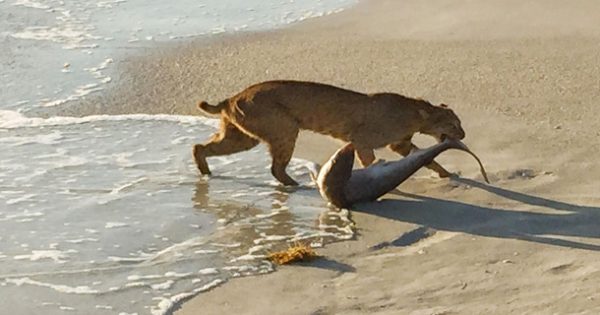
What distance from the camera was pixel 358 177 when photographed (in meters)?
8.25

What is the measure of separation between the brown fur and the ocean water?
255mm

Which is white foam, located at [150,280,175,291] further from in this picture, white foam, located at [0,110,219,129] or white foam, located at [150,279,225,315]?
white foam, located at [0,110,219,129]

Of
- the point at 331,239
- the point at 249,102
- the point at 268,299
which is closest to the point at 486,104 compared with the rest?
the point at 249,102

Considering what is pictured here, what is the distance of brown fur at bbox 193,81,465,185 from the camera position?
28.6 ft

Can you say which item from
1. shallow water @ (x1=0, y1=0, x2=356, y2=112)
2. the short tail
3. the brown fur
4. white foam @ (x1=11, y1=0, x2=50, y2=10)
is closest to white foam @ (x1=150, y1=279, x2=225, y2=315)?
the brown fur

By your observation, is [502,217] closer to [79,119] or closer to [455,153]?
[455,153]

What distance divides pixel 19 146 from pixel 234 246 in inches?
110

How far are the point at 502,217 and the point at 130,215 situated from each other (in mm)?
2292

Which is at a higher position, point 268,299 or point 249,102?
point 249,102

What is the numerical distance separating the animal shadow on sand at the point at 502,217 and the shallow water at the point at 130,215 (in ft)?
1.36

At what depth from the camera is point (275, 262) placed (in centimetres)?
719

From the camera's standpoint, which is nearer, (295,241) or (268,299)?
(268,299)

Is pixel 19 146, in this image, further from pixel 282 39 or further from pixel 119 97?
pixel 282 39

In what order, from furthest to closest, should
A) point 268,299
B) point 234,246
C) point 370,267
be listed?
point 234,246 → point 370,267 → point 268,299
